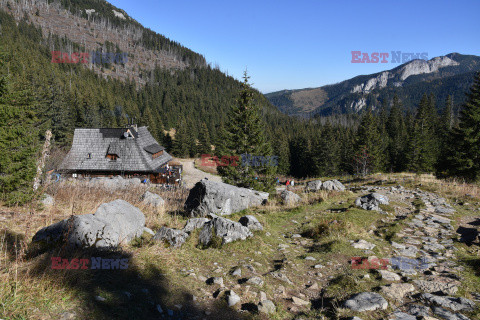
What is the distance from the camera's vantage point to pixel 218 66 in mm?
180000

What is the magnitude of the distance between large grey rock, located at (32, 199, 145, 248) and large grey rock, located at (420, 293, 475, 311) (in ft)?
17.9

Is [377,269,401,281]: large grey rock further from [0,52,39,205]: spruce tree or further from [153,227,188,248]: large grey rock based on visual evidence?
[0,52,39,205]: spruce tree

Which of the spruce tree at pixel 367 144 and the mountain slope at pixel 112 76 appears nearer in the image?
the spruce tree at pixel 367 144

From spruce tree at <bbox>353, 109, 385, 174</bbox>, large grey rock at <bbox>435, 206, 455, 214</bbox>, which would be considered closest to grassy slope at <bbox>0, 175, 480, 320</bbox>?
large grey rock at <bbox>435, 206, 455, 214</bbox>

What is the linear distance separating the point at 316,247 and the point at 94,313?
5.13 meters

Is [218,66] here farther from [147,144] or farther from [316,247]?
[316,247]

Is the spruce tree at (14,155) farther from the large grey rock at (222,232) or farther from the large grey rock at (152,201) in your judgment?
the large grey rock at (222,232)

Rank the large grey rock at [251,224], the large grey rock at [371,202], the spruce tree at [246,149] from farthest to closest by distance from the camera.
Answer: the spruce tree at [246,149] < the large grey rock at [371,202] < the large grey rock at [251,224]

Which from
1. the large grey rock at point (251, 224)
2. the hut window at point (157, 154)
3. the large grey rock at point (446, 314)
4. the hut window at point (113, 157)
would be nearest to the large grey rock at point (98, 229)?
the large grey rock at point (251, 224)

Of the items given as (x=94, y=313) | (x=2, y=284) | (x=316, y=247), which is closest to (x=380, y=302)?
(x=316, y=247)

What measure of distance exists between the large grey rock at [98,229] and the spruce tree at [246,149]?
14.2m

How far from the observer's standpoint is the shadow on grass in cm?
279

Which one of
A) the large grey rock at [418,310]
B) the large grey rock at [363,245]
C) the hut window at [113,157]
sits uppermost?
the hut window at [113,157]

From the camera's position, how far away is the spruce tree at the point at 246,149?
65.6 ft
